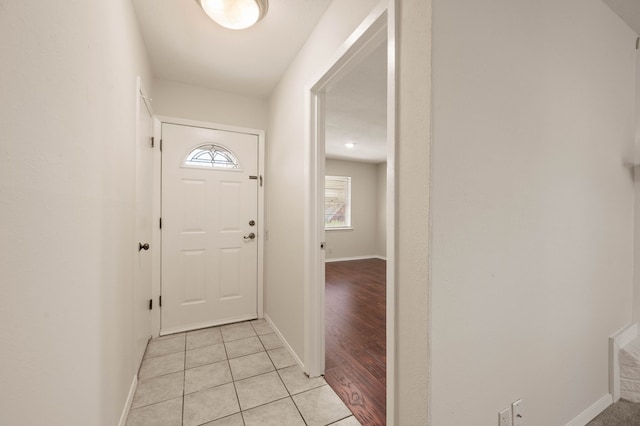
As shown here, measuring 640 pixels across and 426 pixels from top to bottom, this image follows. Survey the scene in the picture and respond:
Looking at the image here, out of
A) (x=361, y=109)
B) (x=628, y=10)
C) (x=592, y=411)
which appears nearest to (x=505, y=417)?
(x=592, y=411)

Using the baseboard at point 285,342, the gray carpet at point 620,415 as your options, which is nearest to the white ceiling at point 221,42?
the baseboard at point 285,342

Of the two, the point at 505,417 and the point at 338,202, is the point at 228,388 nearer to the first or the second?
the point at 505,417

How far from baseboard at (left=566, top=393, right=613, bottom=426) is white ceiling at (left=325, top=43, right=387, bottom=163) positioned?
8.45 feet

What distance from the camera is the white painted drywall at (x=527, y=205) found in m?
0.89

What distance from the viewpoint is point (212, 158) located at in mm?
2627

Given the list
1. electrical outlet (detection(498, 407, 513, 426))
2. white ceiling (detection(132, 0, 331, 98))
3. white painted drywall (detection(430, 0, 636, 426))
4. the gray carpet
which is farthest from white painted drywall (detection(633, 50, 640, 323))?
white ceiling (detection(132, 0, 331, 98))

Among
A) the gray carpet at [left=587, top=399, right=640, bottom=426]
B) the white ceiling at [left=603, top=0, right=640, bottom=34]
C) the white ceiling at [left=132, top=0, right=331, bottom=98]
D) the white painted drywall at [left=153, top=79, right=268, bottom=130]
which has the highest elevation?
the white ceiling at [left=132, top=0, right=331, bottom=98]

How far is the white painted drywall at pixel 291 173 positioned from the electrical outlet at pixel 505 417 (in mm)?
1246

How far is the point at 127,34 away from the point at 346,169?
16.8ft

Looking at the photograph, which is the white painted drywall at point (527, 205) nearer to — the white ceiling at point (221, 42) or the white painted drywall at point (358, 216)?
the white ceiling at point (221, 42)

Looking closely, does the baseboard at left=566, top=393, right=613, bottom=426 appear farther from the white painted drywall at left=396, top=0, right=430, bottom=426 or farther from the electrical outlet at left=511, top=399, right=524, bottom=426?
the white painted drywall at left=396, top=0, right=430, bottom=426

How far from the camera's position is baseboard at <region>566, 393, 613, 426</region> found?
136 centimetres

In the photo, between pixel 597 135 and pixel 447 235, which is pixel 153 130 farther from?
pixel 597 135

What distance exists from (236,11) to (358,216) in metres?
5.37
